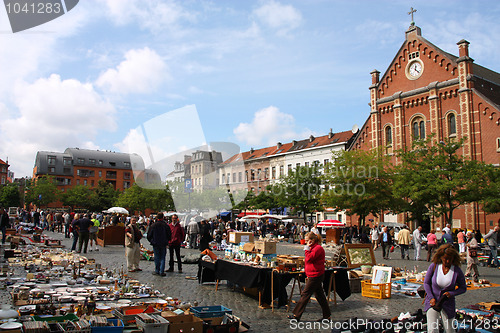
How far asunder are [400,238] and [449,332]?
1592 centimetres

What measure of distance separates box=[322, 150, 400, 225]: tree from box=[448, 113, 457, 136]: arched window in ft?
26.5

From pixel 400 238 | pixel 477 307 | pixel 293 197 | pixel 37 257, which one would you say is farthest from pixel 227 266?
pixel 293 197

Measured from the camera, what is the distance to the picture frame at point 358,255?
39.7 ft

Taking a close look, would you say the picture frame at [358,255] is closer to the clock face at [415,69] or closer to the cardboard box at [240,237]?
the cardboard box at [240,237]

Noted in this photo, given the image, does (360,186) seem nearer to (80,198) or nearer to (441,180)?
(441,180)

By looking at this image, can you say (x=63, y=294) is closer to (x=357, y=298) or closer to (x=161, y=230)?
(x=161, y=230)

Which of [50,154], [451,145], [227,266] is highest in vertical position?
[50,154]

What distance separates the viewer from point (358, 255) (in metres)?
12.4

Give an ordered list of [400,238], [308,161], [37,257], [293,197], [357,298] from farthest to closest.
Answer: [308,161], [293,197], [400,238], [37,257], [357,298]

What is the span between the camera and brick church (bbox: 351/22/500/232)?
34094 mm

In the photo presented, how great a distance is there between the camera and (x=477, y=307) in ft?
27.0

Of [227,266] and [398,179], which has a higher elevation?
[398,179]

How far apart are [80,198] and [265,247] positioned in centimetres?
8304

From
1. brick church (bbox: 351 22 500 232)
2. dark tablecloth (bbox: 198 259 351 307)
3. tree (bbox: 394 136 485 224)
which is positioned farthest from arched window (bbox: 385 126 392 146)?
dark tablecloth (bbox: 198 259 351 307)
